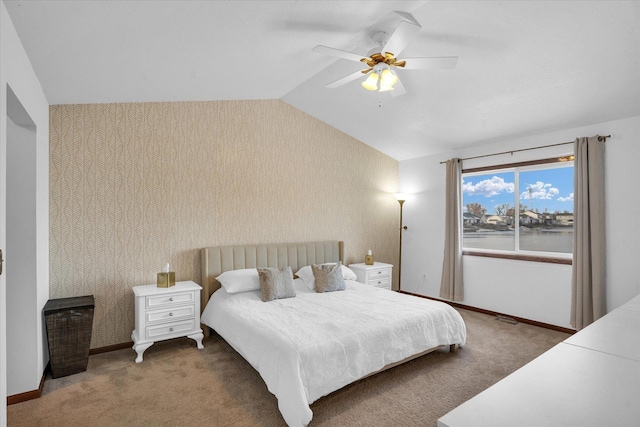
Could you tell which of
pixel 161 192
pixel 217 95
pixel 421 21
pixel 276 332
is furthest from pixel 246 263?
pixel 421 21

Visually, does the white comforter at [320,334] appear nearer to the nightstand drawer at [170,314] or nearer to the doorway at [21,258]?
the nightstand drawer at [170,314]

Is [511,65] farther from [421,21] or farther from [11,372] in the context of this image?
[11,372]

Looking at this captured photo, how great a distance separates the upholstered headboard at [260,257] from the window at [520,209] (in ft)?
6.91

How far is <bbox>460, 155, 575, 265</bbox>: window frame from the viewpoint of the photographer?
409cm

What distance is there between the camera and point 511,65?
9.89 ft

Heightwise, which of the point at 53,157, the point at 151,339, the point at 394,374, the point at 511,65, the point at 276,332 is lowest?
the point at 394,374

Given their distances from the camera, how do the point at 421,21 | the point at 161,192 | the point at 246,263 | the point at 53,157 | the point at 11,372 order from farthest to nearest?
the point at 246,263, the point at 161,192, the point at 53,157, the point at 421,21, the point at 11,372

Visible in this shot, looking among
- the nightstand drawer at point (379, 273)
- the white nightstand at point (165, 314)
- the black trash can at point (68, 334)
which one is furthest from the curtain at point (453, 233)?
the black trash can at point (68, 334)

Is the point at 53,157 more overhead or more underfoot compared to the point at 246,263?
more overhead

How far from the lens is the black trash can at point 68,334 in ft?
9.18

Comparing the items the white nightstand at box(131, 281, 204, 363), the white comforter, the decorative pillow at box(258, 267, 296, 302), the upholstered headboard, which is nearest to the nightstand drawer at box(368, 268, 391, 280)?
the upholstered headboard

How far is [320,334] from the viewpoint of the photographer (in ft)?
8.39

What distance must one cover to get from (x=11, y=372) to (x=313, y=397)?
2.27 meters

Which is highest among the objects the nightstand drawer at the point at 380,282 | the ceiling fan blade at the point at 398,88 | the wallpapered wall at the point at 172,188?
the ceiling fan blade at the point at 398,88
